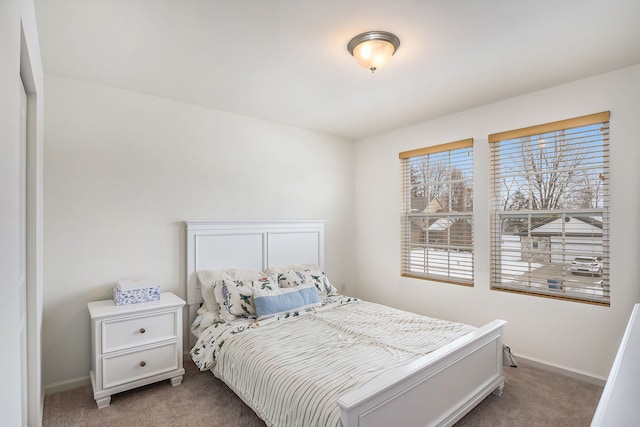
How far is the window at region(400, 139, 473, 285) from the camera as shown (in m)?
3.57

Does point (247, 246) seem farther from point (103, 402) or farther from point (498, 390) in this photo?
point (498, 390)

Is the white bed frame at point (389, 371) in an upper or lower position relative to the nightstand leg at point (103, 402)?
upper

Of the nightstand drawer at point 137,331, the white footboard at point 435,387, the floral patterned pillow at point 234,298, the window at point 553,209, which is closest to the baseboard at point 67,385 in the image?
the nightstand drawer at point 137,331

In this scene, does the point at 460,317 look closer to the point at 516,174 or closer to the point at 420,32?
the point at 516,174

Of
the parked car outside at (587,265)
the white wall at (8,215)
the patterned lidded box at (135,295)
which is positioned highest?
the white wall at (8,215)

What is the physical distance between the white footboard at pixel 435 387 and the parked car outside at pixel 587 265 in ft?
3.04

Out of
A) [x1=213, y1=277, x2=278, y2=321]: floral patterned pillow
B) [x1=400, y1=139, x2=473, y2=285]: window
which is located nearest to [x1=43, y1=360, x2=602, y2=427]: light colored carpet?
[x1=213, y1=277, x2=278, y2=321]: floral patterned pillow

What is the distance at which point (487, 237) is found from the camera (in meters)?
3.36

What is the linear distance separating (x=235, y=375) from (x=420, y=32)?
8.13 ft

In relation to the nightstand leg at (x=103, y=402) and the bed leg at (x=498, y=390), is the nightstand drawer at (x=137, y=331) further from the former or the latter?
the bed leg at (x=498, y=390)

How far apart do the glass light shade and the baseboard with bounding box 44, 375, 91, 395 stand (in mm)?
3195

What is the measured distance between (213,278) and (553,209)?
3104mm

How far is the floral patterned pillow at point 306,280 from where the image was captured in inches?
131

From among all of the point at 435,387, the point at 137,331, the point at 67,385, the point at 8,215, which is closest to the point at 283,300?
the point at 137,331
